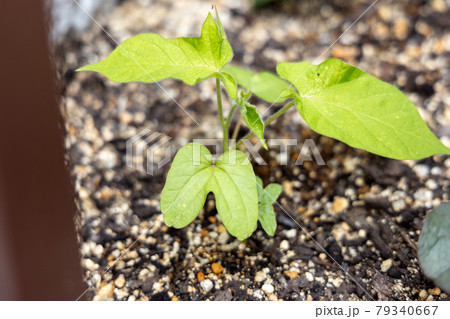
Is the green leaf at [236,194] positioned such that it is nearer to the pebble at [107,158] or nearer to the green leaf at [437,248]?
the green leaf at [437,248]

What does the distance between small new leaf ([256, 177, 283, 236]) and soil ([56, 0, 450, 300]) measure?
0.12 meters

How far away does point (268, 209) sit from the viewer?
1.03 metres

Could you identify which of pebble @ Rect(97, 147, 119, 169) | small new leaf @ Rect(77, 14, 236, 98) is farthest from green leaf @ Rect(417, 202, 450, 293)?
pebble @ Rect(97, 147, 119, 169)

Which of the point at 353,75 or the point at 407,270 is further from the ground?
the point at 353,75

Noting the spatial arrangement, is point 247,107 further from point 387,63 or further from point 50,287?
point 387,63

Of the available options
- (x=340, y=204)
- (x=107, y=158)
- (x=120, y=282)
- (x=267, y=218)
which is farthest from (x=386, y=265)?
(x=107, y=158)

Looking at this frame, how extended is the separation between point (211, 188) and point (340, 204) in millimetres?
440

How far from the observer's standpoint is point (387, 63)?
5.00 feet

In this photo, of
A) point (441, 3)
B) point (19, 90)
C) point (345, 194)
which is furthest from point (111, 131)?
point (441, 3)

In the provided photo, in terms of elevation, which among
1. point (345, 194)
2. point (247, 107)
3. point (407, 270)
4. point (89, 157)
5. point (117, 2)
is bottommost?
point (407, 270)

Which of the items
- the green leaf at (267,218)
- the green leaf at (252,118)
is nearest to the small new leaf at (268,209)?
the green leaf at (267,218)

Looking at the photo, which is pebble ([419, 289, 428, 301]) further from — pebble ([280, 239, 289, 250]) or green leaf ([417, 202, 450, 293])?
pebble ([280, 239, 289, 250])

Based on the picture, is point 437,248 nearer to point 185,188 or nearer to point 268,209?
point 268,209

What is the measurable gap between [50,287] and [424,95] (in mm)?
1235
